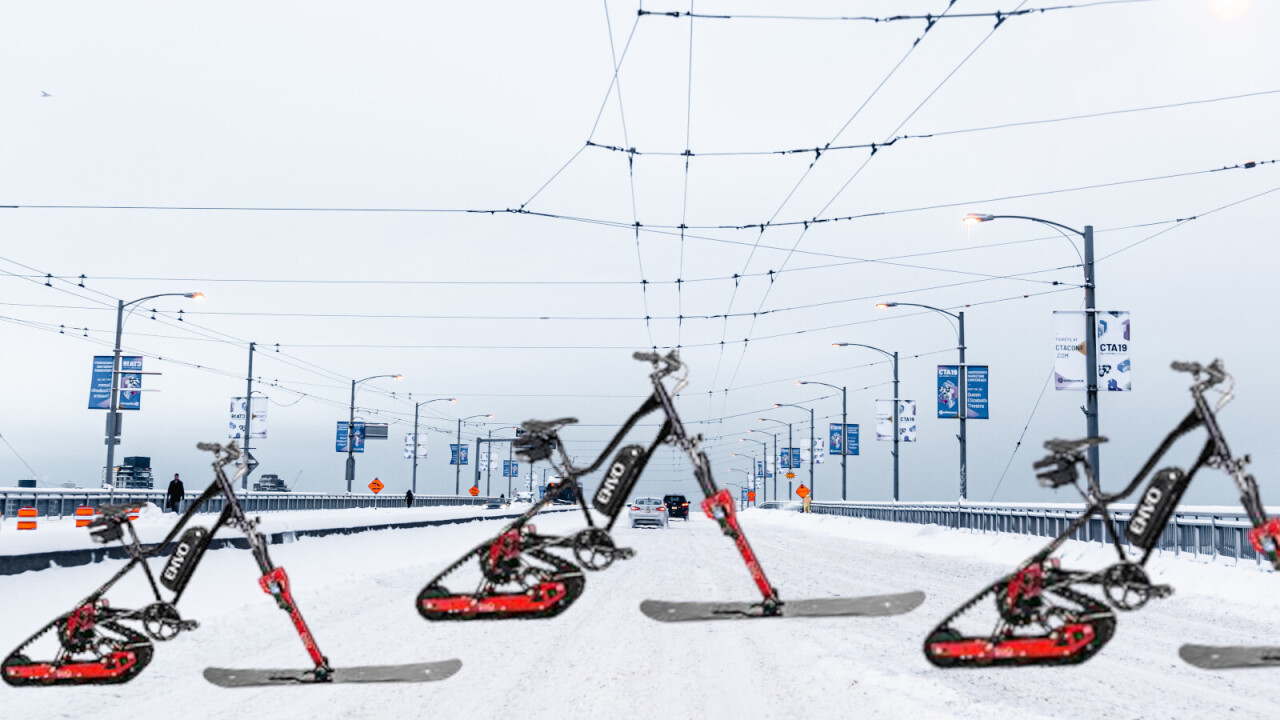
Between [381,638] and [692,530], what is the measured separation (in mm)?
96629

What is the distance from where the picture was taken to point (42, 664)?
5.03m

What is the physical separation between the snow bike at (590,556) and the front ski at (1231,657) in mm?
1046

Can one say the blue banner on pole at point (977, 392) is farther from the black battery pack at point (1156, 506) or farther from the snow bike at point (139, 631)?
the snow bike at point (139, 631)

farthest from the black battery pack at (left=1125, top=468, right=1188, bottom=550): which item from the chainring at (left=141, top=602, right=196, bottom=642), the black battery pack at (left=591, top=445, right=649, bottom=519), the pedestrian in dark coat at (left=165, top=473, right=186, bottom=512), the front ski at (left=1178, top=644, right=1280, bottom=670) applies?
the pedestrian in dark coat at (left=165, top=473, right=186, bottom=512)

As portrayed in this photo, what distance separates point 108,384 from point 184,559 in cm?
10442

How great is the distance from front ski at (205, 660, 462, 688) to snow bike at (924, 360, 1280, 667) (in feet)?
6.71

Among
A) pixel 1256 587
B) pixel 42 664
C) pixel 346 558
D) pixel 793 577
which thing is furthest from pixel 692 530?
pixel 42 664

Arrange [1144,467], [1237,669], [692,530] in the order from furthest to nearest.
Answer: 1. [692,530]
2. [1237,669]
3. [1144,467]

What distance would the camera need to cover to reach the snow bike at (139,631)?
4.65 meters

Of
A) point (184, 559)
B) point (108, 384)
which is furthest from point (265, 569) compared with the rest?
point (108, 384)

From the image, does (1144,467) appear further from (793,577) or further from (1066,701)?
Answer: (793,577)

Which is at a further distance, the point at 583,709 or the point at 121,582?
the point at 583,709

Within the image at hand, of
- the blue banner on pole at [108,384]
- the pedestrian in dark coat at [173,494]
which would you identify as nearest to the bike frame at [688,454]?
the pedestrian in dark coat at [173,494]

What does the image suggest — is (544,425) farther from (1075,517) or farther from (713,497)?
(1075,517)
